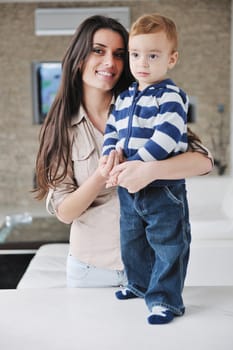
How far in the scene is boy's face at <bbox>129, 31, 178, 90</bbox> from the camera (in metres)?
1.26

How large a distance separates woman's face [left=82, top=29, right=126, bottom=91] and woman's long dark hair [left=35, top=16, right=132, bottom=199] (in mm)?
13

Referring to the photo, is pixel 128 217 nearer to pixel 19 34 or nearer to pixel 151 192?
pixel 151 192

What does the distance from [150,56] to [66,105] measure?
331 mm

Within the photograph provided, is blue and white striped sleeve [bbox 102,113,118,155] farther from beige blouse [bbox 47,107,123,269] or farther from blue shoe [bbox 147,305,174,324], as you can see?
blue shoe [bbox 147,305,174,324]

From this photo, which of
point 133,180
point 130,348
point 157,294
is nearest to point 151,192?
point 133,180

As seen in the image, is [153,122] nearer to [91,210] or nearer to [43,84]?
[91,210]

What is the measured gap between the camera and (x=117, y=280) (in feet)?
5.19

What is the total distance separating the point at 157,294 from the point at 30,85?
19.8ft

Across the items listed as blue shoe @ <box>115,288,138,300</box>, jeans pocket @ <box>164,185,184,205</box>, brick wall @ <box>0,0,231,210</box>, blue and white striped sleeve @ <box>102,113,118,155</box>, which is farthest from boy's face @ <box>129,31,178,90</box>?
brick wall @ <box>0,0,231,210</box>

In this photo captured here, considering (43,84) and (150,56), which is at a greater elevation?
(150,56)

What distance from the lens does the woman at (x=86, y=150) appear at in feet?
4.89

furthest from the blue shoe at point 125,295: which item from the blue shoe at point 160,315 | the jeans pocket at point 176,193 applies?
the jeans pocket at point 176,193

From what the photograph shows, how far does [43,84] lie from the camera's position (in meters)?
7.11

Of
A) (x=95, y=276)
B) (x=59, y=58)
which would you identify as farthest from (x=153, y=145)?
(x=59, y=58)
